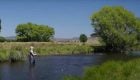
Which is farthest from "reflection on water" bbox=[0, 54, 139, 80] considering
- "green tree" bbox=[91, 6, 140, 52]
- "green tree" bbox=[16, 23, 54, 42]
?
"green tree" bbox=[16, 23, 54, 42]

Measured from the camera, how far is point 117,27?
89.4m

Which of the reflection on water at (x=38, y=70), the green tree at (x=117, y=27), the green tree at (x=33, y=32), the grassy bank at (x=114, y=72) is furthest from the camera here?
the green tree at (x=33, y=32)

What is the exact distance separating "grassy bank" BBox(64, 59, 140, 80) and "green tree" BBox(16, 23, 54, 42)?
10917cm

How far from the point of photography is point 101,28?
89875 mm

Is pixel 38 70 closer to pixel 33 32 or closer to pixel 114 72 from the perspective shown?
pixel 114 72

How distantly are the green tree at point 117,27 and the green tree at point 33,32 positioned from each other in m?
44.3

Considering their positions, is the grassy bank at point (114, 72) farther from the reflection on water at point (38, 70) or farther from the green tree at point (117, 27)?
the green tree at point (117, 27)

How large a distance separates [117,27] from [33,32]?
50564 mm

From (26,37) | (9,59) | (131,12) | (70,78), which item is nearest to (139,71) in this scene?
(70,78)

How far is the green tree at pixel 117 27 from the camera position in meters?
87.8

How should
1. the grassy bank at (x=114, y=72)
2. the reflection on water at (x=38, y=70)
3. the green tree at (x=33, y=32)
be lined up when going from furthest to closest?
the green tree at (x=33, y=32), the reflection on water at (x=38, y=70), the grassy bank at (x=114, y=72)

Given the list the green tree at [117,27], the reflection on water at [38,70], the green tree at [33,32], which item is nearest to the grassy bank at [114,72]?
the reflection on water at [38,70]

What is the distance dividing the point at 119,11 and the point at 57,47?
16.2 meters

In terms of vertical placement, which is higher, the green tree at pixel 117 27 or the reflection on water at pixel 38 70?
the green tree at pixel 117 27
